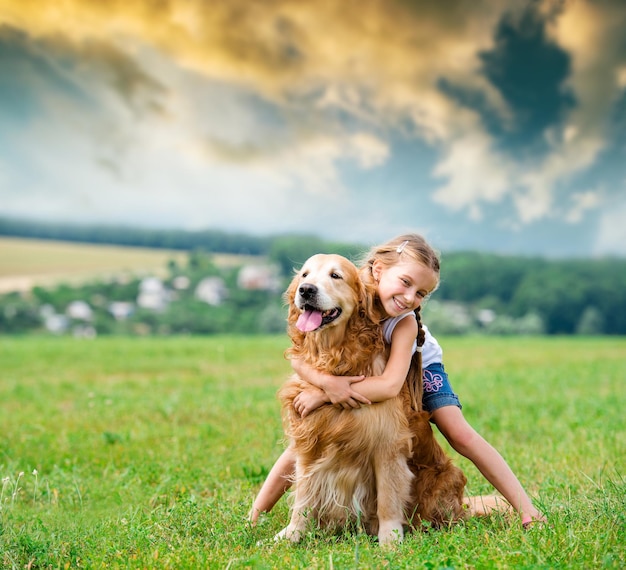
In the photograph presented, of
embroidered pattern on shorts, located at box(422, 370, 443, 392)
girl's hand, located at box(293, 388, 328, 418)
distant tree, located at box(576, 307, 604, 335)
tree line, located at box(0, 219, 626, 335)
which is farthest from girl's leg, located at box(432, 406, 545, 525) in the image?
distant tree, located at box(576, 307, 604, 335)

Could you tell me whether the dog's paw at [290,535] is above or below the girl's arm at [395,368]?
below

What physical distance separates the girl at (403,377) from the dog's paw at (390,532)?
73 cm

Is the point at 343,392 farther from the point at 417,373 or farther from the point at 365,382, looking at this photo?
the point at 417,373

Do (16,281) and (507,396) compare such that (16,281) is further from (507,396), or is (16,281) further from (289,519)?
(289,519)

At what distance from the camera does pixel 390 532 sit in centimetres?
405

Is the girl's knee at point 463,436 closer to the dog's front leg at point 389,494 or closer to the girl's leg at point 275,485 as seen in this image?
the dog's front leg at point 389,494

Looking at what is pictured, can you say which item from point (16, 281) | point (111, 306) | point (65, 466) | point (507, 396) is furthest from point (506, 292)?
point (65, 466)

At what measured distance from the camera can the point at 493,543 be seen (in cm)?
364

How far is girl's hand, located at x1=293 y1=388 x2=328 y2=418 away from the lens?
4152 mm

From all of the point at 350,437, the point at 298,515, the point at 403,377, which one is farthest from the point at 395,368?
the point at 298,515

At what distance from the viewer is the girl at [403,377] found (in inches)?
161

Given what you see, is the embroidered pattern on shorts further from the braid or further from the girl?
the braid

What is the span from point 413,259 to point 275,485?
5.81 ft

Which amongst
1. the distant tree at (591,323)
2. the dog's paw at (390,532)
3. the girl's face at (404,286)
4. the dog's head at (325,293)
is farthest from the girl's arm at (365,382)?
the distant tree at (591,323)
